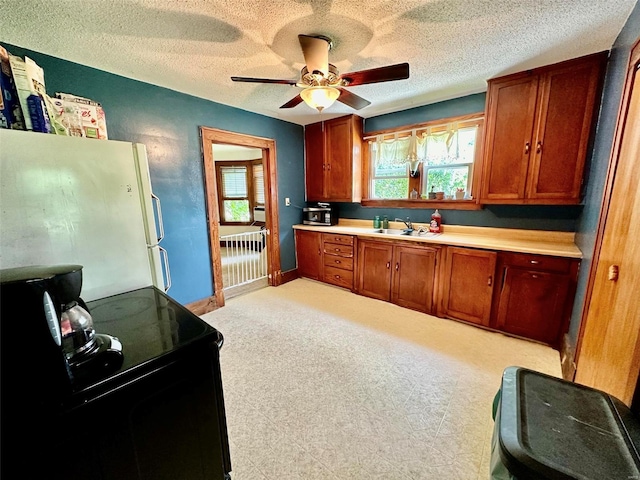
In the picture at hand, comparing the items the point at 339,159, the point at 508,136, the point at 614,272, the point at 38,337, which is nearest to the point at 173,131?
the point at 339,159

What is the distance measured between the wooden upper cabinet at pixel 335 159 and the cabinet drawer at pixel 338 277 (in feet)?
3.44

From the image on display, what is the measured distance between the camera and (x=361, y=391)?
6.18 ft

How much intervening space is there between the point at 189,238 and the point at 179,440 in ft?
7.85

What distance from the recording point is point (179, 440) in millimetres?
967

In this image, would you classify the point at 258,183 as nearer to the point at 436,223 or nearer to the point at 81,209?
the point at 436,223

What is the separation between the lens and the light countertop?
232cm

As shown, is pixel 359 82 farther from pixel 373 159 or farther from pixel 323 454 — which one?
pixel 323 454

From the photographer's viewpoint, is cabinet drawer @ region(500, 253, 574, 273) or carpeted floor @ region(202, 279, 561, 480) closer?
carpeted floor @ region(202, 279, 561, 480)

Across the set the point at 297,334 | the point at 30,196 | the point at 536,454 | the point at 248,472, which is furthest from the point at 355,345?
the point at 30,196

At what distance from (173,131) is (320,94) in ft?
5.83

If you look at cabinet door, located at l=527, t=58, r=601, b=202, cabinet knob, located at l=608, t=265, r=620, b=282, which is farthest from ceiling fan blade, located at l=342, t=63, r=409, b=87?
cabinet knob, located at l=608, t=265, r=620, b=282

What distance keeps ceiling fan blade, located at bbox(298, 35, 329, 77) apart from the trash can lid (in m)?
1.99

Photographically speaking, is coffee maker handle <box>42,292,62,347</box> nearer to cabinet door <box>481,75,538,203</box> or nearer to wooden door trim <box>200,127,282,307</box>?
wooden door trim <box>200,127,282,307</box>

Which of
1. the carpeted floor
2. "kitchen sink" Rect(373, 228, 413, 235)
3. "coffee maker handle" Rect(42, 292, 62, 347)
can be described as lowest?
the carpeted floor
